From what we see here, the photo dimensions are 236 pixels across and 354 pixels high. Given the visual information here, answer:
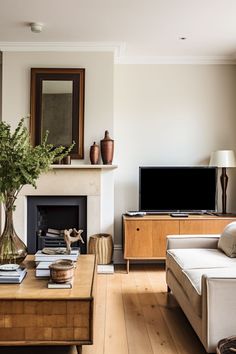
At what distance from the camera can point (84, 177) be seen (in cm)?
473

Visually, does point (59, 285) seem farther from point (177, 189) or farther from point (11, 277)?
point (177, 189)

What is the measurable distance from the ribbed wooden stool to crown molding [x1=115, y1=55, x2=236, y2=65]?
2.26m

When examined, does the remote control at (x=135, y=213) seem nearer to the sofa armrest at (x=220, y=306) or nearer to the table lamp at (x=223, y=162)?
the table lamp at (x=223, y=162)

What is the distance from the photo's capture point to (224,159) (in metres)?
4.83

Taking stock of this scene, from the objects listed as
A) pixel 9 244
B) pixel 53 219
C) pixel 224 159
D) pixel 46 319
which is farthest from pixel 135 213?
pixel 46 319

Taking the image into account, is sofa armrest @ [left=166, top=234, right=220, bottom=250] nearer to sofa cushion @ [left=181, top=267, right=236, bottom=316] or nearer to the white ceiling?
sofa cushion @ [left=181, top=267, right=236, bottom=316]

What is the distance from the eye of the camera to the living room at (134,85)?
146 inches

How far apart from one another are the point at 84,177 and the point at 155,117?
4.14ft

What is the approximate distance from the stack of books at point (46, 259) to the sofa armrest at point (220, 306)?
1.02 meters

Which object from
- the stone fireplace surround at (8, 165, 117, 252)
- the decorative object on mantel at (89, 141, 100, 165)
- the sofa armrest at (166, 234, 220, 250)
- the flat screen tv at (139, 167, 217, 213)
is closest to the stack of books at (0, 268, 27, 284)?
the sofa armrest at (166, 234, 220, 250)

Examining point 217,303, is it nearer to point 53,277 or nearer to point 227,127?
point 53,277

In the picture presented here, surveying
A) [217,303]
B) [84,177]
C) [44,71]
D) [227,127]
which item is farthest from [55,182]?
[217,303]

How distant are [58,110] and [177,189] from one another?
1.74m

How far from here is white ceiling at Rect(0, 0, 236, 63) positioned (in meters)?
3.56
